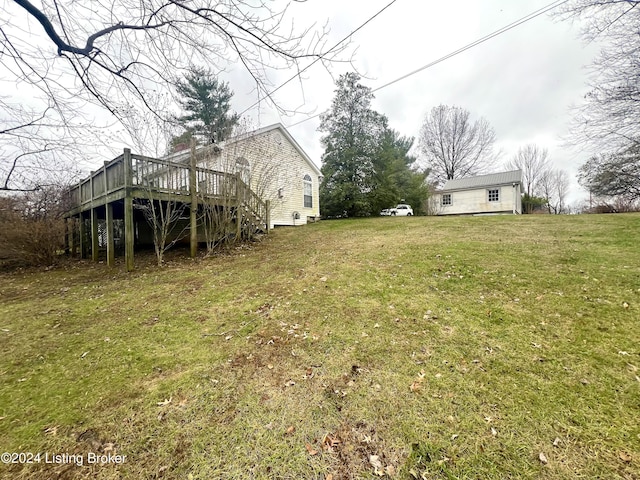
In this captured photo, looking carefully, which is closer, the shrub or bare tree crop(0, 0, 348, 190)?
bare tree crop(0, 0, 348, 190)

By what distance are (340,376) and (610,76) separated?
15.2m

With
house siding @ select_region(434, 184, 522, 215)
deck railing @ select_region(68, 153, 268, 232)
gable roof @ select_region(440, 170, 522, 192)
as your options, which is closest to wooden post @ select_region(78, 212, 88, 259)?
deck railing @ select_region(68, 153, 268, 232)

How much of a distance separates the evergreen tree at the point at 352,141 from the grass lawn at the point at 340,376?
1316 centimetres

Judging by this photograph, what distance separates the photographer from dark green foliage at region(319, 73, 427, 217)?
17859mm

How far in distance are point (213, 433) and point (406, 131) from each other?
32203 millimetres

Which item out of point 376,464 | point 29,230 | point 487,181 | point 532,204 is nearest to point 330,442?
point 376,464

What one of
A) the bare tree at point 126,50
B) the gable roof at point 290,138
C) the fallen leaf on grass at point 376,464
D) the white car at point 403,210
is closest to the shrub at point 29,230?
the bare tree at point 126,50

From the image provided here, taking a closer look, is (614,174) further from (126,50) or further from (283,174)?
(126,50)

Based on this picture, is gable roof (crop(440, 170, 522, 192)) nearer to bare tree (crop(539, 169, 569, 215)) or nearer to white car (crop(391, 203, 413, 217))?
white car (crop(391, 203, 413, 217))

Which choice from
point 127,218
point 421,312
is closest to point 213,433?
point 421,312

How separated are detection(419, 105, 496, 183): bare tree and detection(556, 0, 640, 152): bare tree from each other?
18.8 m

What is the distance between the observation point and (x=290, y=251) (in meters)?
8.08

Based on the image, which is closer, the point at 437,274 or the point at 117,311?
the point at 117,311

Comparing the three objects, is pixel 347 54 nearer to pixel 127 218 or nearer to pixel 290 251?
pixel 290 251
